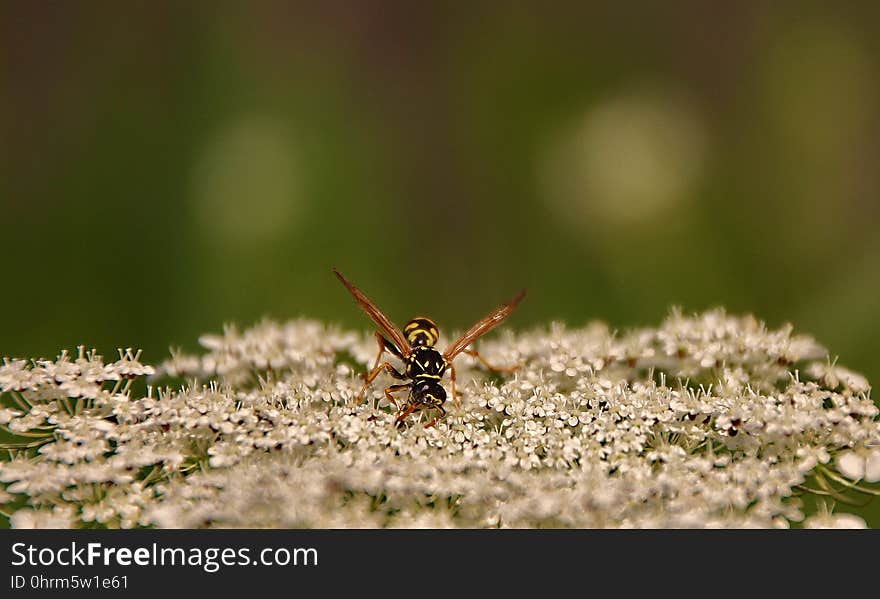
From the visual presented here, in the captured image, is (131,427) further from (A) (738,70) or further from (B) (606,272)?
(A) (738,70)

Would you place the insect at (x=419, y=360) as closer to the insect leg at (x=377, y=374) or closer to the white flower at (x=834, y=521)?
the insect leg at (x=377, y=374)

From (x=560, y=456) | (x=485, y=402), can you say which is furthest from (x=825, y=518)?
(x=485, y=402)

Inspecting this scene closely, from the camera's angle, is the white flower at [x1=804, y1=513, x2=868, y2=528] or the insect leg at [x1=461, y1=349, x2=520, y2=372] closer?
the white flower at [x1=804, y1=513, x2=868, y2=528]

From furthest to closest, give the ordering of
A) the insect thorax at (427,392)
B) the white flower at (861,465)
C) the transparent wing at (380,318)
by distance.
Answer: the transparent wing at (380,318) < the insect thorax at (427,392) < the white flower at (861,465)

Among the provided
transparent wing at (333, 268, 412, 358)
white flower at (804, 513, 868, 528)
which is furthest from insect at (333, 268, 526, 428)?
white flower at (804, 513, 868, 528)

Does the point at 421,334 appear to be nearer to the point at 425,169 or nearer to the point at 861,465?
the point at 861,465

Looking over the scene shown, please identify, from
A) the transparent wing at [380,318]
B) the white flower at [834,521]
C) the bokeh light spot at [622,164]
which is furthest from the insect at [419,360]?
the bokeh light spot at [622,164]

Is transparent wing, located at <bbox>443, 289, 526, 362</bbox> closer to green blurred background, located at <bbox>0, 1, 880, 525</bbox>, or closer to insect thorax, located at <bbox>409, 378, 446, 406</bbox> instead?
insect thorax, located at <bbox>409, 378, 446, 406</bbox>
